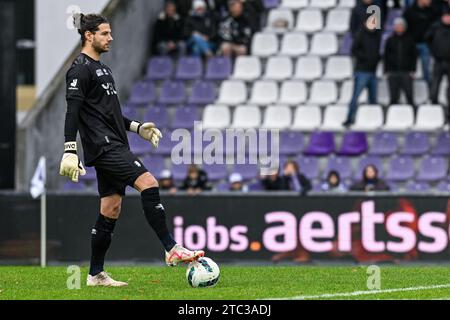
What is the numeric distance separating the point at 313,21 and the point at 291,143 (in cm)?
341

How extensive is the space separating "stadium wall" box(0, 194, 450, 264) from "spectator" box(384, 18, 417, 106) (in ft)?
15.1

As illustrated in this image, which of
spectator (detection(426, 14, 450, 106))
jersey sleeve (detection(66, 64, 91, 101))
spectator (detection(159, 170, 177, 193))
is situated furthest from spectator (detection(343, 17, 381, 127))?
jersey sleeve (detection(66, 64, 91, 101))

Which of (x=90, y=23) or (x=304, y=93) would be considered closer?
(x=90, y=23)

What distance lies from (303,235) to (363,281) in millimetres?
7829

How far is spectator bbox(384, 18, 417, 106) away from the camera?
24453 mm

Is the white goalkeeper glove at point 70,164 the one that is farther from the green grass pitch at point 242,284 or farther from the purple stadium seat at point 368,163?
the purple stadium seat at point 368,163

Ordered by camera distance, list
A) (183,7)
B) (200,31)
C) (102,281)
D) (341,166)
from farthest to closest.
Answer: (183,7) < (200,31) < (341,166) < (102,281)

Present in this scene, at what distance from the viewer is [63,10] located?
25000 millimetres

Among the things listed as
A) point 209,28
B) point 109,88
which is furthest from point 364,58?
point 109,88

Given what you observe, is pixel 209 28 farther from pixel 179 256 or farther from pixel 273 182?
pixel 179 256

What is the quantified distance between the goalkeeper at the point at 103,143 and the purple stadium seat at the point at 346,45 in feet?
46.0

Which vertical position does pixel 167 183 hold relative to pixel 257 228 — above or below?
above

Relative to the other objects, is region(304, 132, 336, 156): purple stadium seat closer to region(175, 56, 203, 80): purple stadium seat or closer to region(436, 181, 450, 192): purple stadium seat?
region(436, 181, 450, 192): purple stadium seat

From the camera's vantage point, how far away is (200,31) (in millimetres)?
26438
